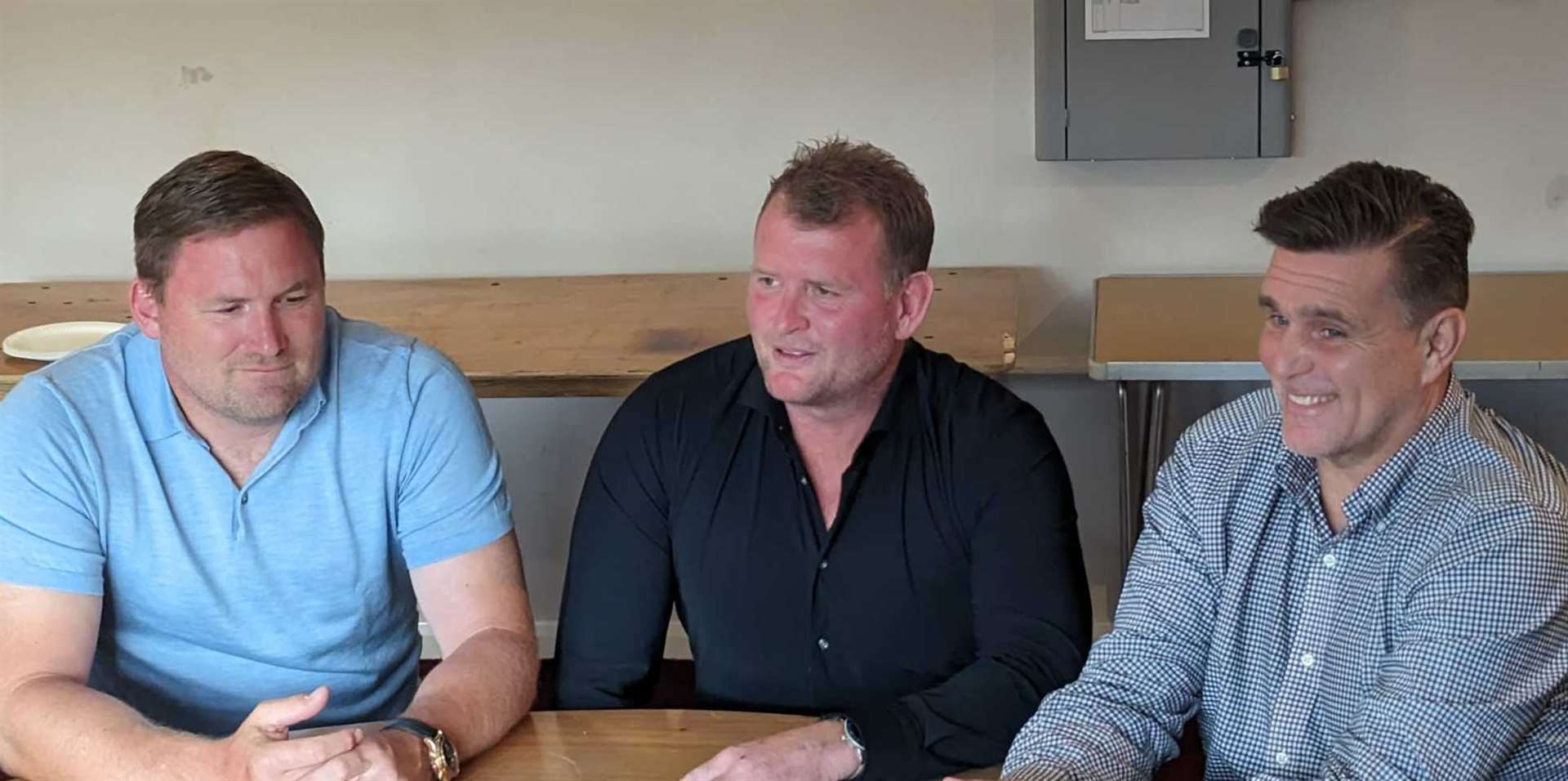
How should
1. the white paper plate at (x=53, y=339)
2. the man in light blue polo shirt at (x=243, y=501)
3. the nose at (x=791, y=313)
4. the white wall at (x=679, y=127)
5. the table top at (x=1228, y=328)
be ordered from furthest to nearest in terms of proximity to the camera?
the white wall at (x=679, y=127), the white paper plate at (x=53, y=339), the table top at (x=1228, y=328), the nose at (x=791, y=313), the man in light blue polo shirt at (x=243, y=501)

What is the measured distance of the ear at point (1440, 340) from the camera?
1734 mm

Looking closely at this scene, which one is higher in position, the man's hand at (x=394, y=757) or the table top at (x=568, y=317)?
the table top at (x=568, y=317)

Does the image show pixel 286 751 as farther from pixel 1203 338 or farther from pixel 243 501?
pixel 1203 338

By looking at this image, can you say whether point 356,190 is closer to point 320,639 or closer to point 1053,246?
point 1053,246

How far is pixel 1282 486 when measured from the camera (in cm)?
184

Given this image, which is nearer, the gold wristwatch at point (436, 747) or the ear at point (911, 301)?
the gold wristwatch at point (436, 747)

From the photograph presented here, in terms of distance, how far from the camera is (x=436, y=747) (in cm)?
174

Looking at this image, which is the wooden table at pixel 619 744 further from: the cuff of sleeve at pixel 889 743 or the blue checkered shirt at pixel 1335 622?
the blue checkered shirt at pixel 1335 622

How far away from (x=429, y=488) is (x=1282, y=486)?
0.98 metres

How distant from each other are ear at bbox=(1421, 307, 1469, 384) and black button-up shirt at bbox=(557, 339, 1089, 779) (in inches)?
19.5

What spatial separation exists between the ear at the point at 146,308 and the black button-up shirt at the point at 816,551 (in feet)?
1.81

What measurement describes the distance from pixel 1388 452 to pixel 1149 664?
0.34 m

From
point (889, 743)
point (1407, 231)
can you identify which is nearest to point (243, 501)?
point (889, 743)

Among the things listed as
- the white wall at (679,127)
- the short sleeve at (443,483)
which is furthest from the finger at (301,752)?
the white wall at (679,127)
